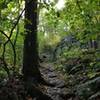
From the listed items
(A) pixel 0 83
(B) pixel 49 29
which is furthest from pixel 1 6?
(B) pixel 49 29

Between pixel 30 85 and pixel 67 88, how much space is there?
6.26 feet

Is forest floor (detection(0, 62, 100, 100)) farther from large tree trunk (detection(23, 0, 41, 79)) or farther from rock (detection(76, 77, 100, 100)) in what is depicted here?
large tree trunk (detection(23, 0, 41, 79))

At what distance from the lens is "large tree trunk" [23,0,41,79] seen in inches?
417

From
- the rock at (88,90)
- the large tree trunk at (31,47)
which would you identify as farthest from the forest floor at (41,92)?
the large tree trunk at (31,47)

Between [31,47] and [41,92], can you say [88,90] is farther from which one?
[31,47]

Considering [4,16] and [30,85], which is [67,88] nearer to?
[30,85]

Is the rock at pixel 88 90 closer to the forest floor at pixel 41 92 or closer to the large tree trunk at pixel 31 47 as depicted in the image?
the forest floor at pixel 41 92

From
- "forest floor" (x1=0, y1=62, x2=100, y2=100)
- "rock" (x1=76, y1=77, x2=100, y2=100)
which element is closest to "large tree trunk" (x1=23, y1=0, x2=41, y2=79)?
"forest floor" (x1=0, y1=62, x2=100, y2=100)

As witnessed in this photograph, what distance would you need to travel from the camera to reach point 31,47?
35.5 feet

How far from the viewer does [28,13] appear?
10922mm

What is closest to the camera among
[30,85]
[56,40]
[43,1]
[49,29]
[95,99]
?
[43,1]

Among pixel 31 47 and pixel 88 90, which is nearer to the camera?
pixel 88 90

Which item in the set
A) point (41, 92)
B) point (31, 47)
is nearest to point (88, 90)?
point (41, 92)

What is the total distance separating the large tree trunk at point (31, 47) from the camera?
1059 cm
